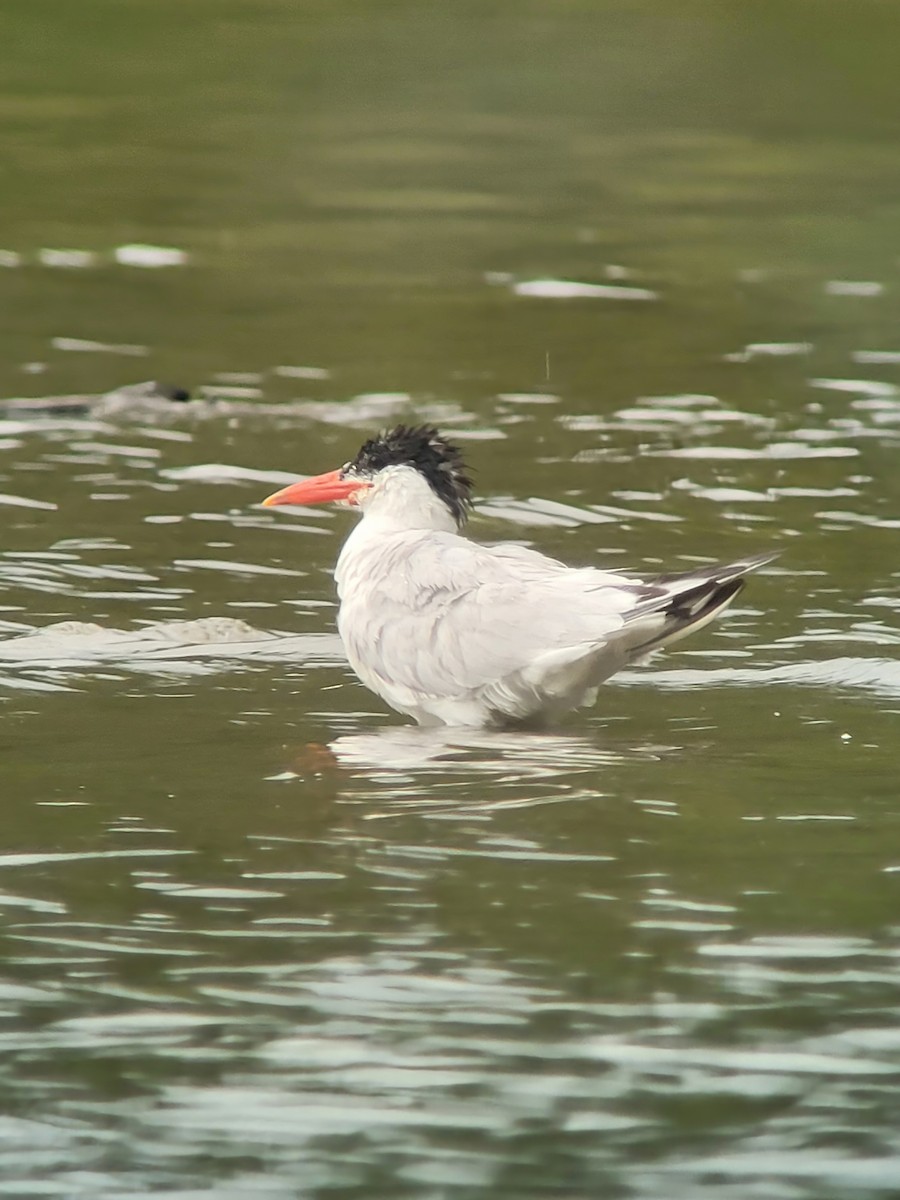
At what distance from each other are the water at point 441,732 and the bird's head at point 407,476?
580 millimetres

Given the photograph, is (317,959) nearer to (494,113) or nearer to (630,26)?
(494,113)

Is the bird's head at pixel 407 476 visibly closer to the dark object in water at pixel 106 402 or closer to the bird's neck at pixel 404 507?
the bird's neck at pixel 404 507

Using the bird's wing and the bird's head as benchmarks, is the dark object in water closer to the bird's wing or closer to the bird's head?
the bird's head

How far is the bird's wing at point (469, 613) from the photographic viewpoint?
24.3 feet

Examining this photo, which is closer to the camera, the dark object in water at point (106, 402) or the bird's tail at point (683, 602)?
the bird's tail at point (683, 602)

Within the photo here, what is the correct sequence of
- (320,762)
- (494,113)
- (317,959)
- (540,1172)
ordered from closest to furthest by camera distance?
(540,1172)
(317,959)
(320,762)
(494,113)

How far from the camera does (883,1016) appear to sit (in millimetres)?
4898

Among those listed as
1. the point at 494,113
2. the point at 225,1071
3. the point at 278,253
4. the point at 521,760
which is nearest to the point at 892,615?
the point at 521,760

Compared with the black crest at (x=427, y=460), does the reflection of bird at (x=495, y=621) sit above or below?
below

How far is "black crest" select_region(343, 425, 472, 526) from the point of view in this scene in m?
8.47

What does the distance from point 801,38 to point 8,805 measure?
19760mm

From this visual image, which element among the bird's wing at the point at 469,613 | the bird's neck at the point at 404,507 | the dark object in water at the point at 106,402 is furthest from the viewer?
the dark object in water at the point at 106,402

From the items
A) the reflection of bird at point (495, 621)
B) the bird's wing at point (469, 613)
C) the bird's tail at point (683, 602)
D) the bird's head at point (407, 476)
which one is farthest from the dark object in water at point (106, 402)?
the bird's tail at point (683, 602)

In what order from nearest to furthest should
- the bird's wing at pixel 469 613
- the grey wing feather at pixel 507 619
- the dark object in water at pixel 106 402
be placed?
1. the grey wing feather at pixel 507 619
2. the bird's wing at pixel 469 613
3. the dark object in water at pixel 106 402
